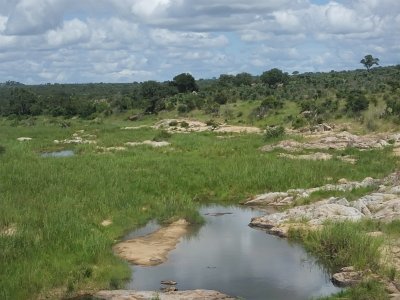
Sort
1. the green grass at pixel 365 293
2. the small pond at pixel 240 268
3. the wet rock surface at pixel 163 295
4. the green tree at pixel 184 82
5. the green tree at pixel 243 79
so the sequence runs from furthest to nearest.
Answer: the green tree at pixel 243 79 < the green tree at pixel 184 82 < the small pond at pixel 240 268 < the wet rock surface at pixel 163 295 < the green grass at pixel 365 293

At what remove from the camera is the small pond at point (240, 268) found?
1565 cm

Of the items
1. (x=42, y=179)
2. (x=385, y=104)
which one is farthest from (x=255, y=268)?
(x=385, y=104)

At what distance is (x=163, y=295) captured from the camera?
571 inches

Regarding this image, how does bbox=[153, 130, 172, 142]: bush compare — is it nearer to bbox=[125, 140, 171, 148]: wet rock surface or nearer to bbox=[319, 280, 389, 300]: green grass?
bbox=[125, 140, 171, 148]: wet rock surface

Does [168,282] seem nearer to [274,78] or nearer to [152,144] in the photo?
[152,144]

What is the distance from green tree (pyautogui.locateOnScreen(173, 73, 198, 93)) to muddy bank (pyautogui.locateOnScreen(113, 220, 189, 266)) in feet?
241

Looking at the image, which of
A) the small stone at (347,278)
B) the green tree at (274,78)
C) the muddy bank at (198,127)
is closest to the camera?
the small stone at (347,278)

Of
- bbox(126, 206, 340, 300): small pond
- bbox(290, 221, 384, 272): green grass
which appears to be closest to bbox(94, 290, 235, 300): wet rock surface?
bbox(126, 206, 340, 300): small pond

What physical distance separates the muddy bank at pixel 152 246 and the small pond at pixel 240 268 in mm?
336

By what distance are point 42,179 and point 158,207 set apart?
6.95 meters

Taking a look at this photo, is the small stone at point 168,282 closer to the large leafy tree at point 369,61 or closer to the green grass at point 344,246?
the green grass at point 344,246

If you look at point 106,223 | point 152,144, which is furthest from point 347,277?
point 152,144

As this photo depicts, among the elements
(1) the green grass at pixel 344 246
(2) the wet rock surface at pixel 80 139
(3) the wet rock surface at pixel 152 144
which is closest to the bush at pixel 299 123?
(3) the wet rock surface at pixel 152 144

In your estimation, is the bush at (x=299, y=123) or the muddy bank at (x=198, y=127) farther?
the muddy bank at (x=198, y=127)
